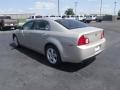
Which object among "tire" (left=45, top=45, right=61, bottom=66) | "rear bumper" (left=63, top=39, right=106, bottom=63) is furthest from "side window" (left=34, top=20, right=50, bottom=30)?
"rear bumper" (left=63, top=39, right=106, bottom=63)

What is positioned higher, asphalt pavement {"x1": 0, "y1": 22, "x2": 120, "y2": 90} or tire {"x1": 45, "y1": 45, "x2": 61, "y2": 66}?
tire {"x1": 45, "y1": 45, "x2": 61, "y2": 66}

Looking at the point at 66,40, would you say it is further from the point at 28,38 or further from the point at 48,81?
the point at 28,38

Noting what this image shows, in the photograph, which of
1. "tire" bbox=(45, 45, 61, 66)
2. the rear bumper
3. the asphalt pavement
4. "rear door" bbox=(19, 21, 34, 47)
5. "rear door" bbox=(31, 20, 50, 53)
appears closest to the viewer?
the asphalt pavement

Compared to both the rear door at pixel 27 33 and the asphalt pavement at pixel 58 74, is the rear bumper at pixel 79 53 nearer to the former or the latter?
the asphalt pavement at pixel 58 74

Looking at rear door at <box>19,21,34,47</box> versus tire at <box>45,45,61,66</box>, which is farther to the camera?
rear door at <box>19,21,34,47</box>

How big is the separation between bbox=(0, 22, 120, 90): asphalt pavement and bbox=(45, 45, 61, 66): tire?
18 cm

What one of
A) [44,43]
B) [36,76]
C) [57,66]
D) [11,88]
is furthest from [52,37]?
[11,88]

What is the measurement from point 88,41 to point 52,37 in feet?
3.93

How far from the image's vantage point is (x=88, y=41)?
5.21m

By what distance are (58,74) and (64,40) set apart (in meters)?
1.02

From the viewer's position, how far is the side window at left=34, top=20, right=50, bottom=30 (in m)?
6.07

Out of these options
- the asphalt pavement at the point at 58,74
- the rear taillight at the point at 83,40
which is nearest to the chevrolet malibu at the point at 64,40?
the rear taillight at the point at 83,40

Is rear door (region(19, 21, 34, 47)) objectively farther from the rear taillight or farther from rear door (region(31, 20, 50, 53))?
the rear taillight

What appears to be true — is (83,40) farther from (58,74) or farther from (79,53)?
(58,74)
